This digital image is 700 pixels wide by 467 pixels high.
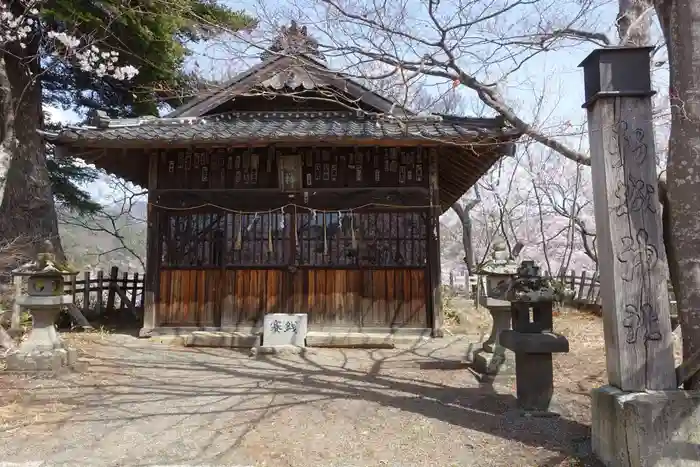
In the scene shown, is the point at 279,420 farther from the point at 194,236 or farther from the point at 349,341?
the point at 194,236

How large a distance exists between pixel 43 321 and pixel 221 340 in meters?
3.22

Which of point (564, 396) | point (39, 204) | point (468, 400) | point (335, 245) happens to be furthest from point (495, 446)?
point (39, 204)

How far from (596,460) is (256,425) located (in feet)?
10.5

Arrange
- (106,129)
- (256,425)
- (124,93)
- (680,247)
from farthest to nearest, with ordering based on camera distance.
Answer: (124,93) < (106,129) < (256,425) < (680,247)

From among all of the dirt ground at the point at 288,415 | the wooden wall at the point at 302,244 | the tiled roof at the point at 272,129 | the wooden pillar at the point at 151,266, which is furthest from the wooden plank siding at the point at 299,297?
the tiled roof at the point at 272,129

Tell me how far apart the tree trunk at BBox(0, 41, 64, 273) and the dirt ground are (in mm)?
5800

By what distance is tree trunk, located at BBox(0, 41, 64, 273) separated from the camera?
39.7ft

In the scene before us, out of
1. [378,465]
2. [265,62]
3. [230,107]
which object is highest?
[265,62]

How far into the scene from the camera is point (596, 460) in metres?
4.12

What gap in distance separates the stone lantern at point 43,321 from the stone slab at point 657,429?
731cm

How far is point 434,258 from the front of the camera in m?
10.5

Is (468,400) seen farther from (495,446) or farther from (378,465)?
(378,465)

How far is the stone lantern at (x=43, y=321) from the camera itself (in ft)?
23.5

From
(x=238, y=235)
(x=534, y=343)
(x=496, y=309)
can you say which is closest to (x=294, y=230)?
(x=238, y=235)
